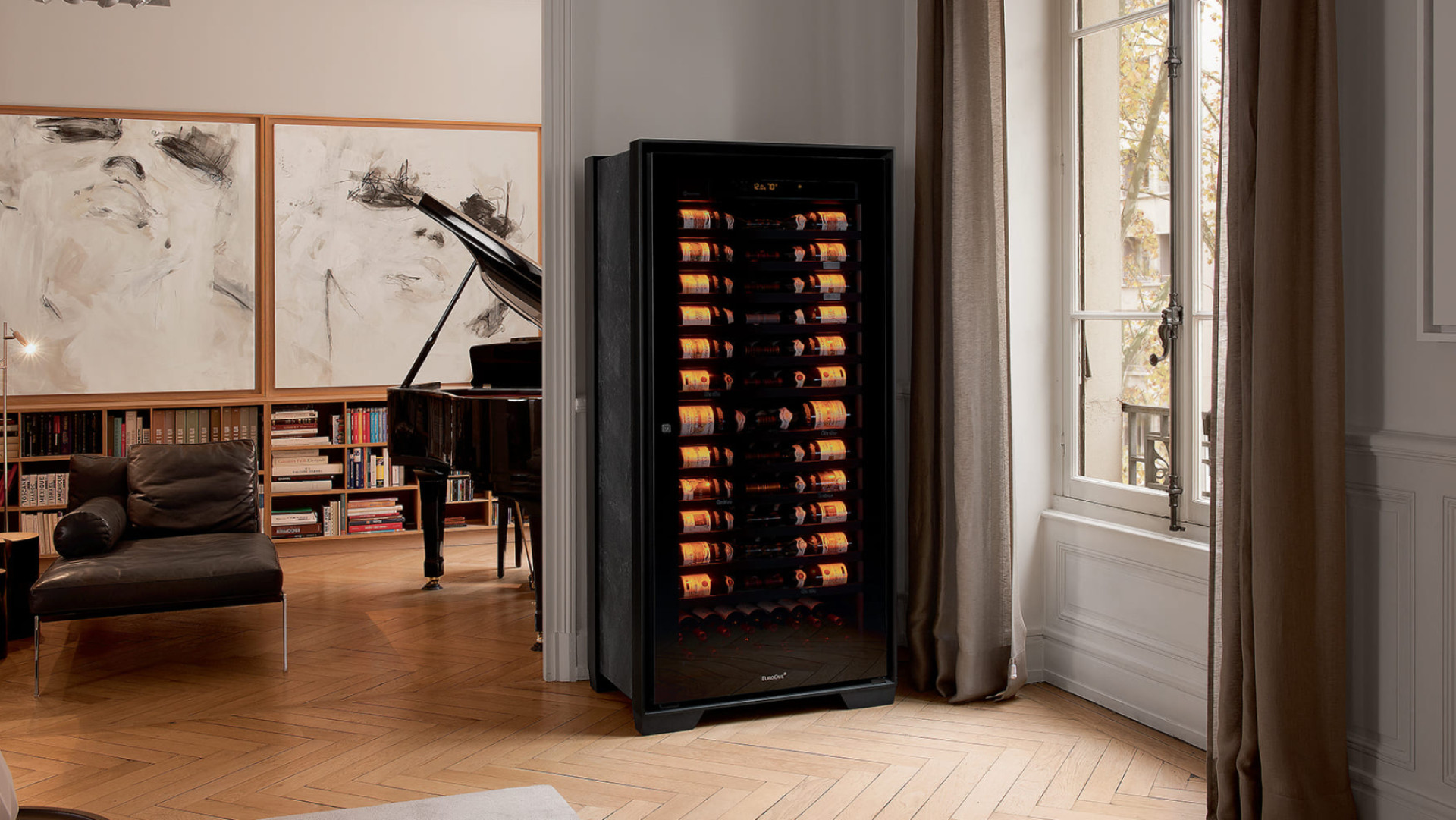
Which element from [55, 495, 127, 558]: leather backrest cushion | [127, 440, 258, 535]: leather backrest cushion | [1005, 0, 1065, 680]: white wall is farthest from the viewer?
[127, 440, 258, 535]: leather backrest cushion

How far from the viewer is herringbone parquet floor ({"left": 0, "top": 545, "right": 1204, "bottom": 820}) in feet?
10.4

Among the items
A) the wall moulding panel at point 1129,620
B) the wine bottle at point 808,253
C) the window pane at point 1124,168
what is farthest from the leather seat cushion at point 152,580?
the window pane at point 1124,168

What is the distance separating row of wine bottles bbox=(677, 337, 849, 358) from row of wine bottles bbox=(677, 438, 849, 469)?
0.32 meters

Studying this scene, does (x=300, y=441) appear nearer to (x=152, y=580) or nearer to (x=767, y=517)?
(x=152, y=580)

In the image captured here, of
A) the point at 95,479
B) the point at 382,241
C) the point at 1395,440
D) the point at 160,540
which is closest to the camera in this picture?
the point at 1395,440

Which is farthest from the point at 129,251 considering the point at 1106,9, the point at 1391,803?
the point at 1391,803

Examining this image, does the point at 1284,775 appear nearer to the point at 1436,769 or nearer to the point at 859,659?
the point at 1436,769

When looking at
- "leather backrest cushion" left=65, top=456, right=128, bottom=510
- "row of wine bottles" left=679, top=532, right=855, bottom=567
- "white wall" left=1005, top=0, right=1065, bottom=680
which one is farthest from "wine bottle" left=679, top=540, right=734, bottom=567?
"leather backrest cushion" left=65, top=456, right=128, bottom=510

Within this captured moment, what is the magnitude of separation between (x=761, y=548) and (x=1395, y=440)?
6.46 feet

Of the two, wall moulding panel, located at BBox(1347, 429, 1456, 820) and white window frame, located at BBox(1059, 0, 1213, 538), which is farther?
white window frame, located at BBox(1059, 0, 1213, 538)

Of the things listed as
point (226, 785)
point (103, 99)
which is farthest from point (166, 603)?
point (103, 99)

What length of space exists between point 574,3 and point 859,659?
2.61 metres

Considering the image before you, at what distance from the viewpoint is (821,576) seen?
13.0ft

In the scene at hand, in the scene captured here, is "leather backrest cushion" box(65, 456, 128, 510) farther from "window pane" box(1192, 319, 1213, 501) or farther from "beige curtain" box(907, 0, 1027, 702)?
"window pane" box(1192, 319, 1213, 501)
